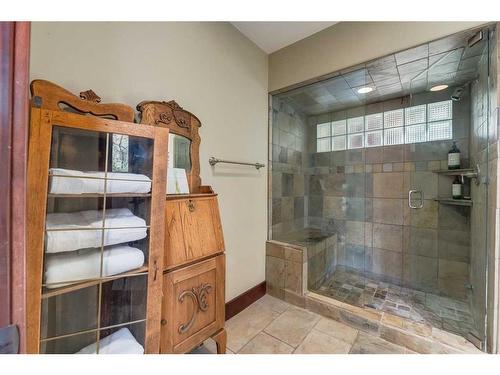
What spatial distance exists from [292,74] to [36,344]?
7.06 feet

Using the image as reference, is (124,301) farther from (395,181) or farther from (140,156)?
(395,181)

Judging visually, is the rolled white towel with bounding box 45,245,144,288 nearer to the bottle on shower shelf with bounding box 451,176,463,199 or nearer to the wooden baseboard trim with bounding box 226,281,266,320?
the wooden baseboard trim with bounding box 226,281,266,320

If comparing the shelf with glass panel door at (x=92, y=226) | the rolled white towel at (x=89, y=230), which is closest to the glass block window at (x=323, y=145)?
the shelf with glass panel door at (x=92, y=226)

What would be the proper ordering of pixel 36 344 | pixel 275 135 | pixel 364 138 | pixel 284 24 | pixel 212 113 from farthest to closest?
pixel 364 138 → pixel 275 135 → pixel 284 24 → pixel 212 113 → pixel 36 344

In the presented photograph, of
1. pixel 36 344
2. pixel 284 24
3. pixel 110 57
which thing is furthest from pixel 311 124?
pixel 36 344

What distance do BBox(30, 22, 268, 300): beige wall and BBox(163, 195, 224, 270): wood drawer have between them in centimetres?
31

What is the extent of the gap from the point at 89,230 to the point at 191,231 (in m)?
0.41

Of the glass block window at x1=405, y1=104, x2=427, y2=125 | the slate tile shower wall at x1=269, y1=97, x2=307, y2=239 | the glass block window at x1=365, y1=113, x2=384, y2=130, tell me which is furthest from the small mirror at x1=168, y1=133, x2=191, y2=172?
the glass block window at x1=405, y1=104, x2=427, y2=125

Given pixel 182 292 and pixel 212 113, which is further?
pixel 212 113

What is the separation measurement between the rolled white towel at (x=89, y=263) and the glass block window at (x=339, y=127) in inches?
88.0

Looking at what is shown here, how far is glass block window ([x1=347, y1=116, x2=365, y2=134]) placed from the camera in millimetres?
2193

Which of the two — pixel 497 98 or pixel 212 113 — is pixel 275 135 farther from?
pixel 497 98

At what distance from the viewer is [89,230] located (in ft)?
2.49

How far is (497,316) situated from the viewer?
1.05 metres
